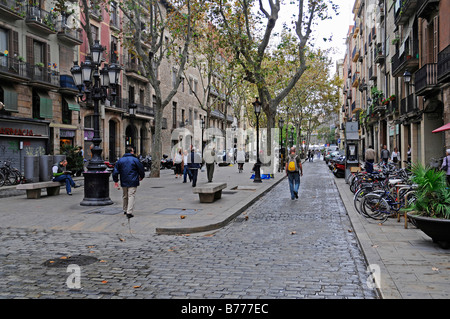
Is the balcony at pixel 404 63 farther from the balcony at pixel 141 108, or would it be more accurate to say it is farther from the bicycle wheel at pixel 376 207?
the balcony at pixel 141 108

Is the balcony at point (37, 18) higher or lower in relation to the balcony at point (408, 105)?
higher

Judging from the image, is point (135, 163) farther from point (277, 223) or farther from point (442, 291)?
point (442, 291)

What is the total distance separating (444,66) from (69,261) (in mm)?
17644

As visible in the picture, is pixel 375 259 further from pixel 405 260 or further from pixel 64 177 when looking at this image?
pixel 64 177

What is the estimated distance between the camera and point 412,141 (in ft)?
82.2

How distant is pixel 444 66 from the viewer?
17781 millimetres

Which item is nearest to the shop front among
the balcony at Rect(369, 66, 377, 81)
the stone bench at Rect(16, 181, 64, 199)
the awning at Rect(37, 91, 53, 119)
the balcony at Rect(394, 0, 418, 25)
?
the awning at Rect(37, 91, 53, 119)

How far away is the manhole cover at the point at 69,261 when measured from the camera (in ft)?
18.2

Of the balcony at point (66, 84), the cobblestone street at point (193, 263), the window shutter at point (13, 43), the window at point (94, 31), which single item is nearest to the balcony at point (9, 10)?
the window shutter at point (13, 43)

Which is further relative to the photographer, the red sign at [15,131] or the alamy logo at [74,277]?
the red sign at [15,131]

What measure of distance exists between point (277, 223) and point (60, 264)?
4787mm

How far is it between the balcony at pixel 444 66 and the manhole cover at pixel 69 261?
648 inches

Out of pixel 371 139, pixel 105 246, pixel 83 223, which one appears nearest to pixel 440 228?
pixel 105 246

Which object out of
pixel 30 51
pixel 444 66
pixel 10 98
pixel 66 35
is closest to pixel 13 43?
pixel 30 51
